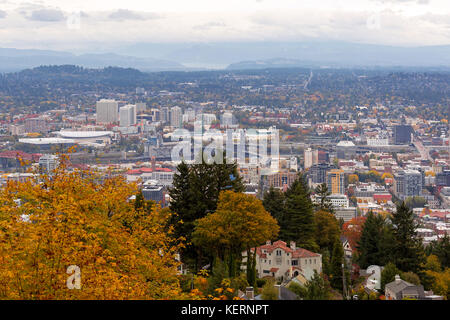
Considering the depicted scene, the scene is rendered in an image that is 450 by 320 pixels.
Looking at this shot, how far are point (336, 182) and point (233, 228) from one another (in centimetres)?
2967

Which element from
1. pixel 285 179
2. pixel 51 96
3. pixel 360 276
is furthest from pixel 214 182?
pixel 51 96

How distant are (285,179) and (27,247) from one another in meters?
31.2

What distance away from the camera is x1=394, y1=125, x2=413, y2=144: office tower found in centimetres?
5369

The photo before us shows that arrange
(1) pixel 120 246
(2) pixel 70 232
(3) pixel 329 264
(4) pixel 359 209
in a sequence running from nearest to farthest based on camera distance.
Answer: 1. (2) pixel 70 232
2. (1) pixel 120 246
3. (3) pixel 329 264
4. (4) pixel 359 209

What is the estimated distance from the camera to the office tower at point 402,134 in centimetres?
5369

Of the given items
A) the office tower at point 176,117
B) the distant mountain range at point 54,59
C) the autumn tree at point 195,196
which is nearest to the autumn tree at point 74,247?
the autumn tree at point 195,196

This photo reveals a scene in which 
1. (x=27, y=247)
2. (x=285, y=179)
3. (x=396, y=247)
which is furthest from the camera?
(x=285, y=179)

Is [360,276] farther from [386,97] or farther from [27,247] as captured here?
[386,97]

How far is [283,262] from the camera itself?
27.6ft

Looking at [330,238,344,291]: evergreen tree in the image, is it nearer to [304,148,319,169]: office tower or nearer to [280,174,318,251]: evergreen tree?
[280,174,318,251]: evergreen tree

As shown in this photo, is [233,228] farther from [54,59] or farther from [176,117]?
[54,59]

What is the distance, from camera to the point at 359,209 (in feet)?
98.7

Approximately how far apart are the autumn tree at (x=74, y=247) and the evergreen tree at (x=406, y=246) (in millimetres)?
4958

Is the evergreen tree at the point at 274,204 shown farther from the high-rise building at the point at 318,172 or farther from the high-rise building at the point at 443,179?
the high-rise building at the point at 443,179
